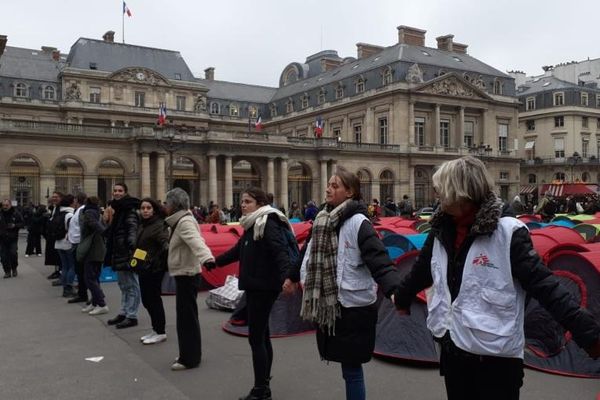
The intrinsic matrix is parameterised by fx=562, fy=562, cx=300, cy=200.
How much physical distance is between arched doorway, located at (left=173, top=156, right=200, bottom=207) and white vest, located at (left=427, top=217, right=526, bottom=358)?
35.9 metres

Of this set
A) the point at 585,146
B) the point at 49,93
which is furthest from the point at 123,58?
the point at 585,146

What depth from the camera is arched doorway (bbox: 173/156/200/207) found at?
38.8m

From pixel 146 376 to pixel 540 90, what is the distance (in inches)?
2690

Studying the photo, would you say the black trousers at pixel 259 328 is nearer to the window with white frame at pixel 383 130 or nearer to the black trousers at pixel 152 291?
the black trousers at pixel 152 291

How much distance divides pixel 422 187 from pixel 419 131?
5281 millimetres

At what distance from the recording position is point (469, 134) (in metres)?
54.5

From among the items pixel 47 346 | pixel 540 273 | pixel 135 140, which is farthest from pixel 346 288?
pixel 135 140

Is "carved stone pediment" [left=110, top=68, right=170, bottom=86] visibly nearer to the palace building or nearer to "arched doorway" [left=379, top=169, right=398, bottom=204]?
the palace building

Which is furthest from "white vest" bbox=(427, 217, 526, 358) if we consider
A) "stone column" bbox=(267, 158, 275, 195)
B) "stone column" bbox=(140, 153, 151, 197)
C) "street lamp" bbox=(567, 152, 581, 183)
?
"street lamp" bbox=(567, 152, 581, 183)

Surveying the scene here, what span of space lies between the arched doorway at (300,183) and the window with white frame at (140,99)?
2122 cm

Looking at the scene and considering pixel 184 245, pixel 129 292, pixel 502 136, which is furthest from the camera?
pixel 502 136

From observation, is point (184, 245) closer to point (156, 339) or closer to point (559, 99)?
point (156, 339)

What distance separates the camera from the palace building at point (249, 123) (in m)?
36.3

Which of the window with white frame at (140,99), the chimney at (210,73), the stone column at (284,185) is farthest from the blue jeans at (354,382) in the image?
the chimney at (210,73)
